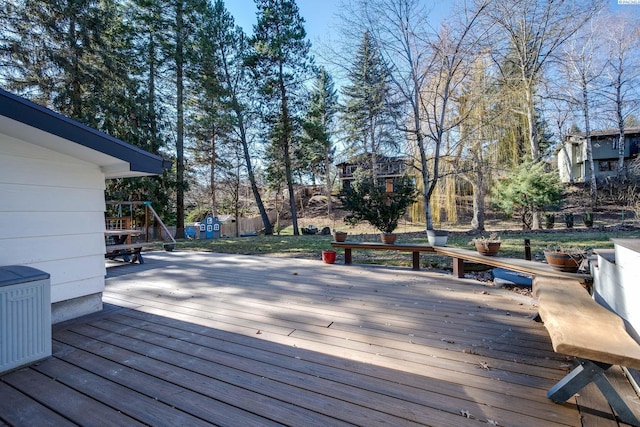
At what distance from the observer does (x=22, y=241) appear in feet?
8.08

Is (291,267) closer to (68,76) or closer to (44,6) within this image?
(68,76)

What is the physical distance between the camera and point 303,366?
6.35 ft

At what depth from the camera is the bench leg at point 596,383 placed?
4.70 feet

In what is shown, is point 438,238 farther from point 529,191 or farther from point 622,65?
point 622,65

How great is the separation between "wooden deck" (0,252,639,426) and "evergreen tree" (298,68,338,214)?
12.4 m

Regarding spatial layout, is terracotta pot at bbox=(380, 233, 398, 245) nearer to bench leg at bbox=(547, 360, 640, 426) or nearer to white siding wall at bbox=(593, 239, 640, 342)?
white siding wall at bbox=(593, 239, 640, 342)

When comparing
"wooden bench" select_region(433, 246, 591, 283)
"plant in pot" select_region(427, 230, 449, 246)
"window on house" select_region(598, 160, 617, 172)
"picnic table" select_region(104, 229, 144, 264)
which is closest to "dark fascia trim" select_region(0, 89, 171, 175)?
"picnic table" select_region(104, 229, 144, 264)

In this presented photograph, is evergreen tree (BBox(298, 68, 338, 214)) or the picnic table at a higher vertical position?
evergreen tree (BBox(298, 68, 338, 214))

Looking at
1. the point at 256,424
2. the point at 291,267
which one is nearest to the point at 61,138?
the point at 256,424

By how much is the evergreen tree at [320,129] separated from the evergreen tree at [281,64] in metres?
0.94

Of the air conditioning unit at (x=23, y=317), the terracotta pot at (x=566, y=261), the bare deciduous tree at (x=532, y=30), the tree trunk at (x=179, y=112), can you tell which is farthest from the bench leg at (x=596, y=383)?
the tree trunk at (x=179, y=112)

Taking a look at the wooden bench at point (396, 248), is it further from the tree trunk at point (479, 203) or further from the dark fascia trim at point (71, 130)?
the tree trunk at point (479, 203)

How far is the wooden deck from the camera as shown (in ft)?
4.88

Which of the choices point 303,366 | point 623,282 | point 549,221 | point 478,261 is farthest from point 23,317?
point 549,221
